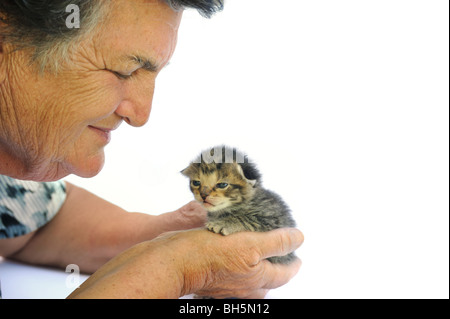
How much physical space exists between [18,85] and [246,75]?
→ 0.86 metres

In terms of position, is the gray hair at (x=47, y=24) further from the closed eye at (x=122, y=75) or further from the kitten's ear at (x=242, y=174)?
the kitten's ear at (x=242, y=174)

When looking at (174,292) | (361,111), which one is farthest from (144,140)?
(361,111)

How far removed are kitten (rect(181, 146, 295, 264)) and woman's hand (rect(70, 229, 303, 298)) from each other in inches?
1.4

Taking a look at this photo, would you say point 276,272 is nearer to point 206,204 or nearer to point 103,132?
point 206,204

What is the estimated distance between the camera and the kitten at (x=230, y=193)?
1.25 metres

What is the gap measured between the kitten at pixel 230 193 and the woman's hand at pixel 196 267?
0.04 m

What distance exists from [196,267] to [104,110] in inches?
16.5

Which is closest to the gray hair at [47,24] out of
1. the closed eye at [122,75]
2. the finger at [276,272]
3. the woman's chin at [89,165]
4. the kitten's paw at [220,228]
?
the closed eye at [122,75]

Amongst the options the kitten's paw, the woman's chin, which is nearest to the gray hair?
the woman's chin

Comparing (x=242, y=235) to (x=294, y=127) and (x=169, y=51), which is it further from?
(x=294, y=127)

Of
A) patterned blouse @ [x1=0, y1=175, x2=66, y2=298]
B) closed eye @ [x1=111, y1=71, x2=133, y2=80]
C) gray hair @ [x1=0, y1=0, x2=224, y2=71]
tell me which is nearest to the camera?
gray hair @ [x1=0, y1=0, x2=224, y2=71]

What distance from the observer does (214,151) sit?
1305 mm

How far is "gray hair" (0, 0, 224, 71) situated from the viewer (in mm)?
1032

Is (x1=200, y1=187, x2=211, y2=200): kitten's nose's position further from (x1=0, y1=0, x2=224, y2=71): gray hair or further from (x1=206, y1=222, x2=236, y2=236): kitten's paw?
(x1=0, y1=0, x2=224, y2=71): gray hair
